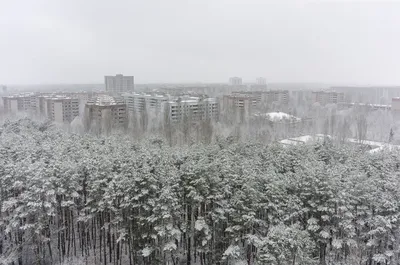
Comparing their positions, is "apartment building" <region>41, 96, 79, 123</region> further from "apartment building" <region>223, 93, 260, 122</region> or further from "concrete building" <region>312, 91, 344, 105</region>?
"concrete building" <region>312, 91, 344, 105</region>

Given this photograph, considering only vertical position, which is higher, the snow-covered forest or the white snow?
the snow-covered forest

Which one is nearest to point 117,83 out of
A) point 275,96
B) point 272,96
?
point 272,96

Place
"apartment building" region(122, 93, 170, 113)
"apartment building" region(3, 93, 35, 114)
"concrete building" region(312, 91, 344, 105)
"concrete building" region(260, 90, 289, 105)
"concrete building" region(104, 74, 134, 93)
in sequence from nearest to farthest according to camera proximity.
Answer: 1. "apartment building" region(122, 93, 170, 113)
2. "apartment building" region(3, 93, 35, 114)
3. "concrete building" region(312, 91, 344, 105)
4. "concrete building" region(260, 90, 289, 105)
5. "concrete building" region(104, 74, 134, 93)

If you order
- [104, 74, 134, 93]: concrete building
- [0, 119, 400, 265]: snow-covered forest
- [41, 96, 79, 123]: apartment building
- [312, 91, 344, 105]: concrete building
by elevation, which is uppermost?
[104, 74, 134, 93]: concrete building

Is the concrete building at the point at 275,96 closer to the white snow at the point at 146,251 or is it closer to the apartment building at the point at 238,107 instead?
the apartment building at the point at 238,107

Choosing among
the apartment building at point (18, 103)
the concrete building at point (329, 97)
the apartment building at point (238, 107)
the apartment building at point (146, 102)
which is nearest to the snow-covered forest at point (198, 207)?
the apartment building at point (238, 107)

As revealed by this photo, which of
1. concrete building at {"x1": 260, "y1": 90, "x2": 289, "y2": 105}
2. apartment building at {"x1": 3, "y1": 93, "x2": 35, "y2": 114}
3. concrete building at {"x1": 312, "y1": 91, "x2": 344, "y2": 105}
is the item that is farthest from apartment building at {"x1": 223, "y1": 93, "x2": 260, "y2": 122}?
apartment building at {"x1": 3, "y1": 93, "x2": 35, "y2": 114}
